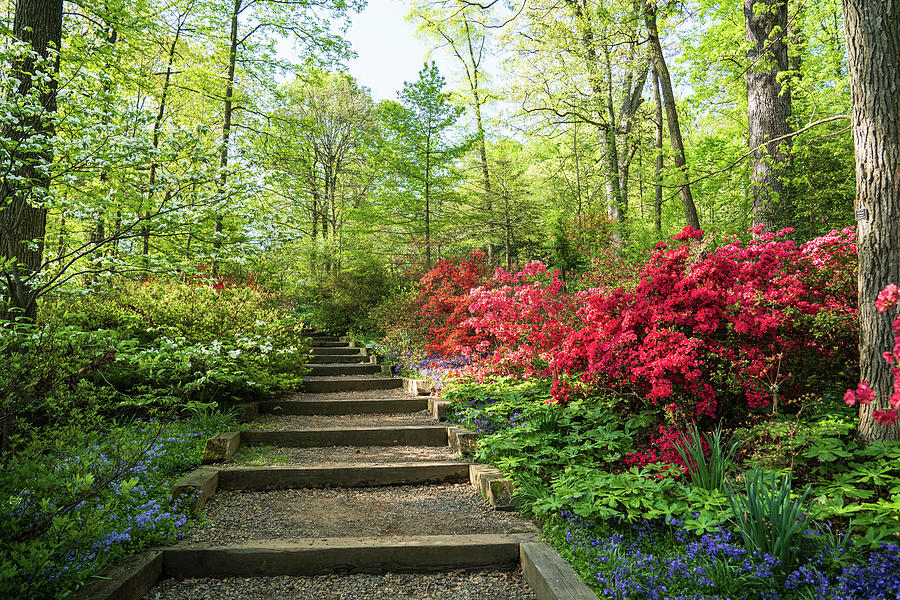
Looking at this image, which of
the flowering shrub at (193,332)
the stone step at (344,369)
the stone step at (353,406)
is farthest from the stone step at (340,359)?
the stone step at (353,406)

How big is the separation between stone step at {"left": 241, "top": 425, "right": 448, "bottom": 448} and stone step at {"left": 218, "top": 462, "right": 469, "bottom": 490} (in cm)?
77

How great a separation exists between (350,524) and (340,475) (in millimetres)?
706

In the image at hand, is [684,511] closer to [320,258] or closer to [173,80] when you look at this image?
[320,258]

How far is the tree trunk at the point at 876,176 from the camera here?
8.96 feet

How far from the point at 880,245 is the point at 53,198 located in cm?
599

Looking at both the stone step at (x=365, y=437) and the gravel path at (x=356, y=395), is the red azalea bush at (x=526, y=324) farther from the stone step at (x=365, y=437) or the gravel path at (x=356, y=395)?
the gravel path at (x=356, y=395)

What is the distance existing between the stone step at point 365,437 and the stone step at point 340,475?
772mm

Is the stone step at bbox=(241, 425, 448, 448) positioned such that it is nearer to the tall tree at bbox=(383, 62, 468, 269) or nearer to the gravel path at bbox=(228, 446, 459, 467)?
the gravel path at bbox=(228, 446, 459, 467)

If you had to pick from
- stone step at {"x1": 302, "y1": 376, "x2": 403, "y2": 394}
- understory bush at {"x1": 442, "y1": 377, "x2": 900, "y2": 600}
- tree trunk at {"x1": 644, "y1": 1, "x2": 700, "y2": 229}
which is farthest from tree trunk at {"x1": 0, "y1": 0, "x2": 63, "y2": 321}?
tree trunk at {"x1": 644, "y1": 1, "x2": 700, "y2": 229}

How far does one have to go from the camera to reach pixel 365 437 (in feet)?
15.1

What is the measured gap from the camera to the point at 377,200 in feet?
40.7

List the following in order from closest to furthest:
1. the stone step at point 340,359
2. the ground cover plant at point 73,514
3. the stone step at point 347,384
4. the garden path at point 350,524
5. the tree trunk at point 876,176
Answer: the ground cover plant at point 73,514 → the garden path at point 350,524 → the tree trunk at point 876,176 → the stone step at point 347,384 → the stone step at point 340,359

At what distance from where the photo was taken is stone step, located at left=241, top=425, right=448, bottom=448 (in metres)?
4.56

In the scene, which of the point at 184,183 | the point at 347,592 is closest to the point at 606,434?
the point at 347,592
